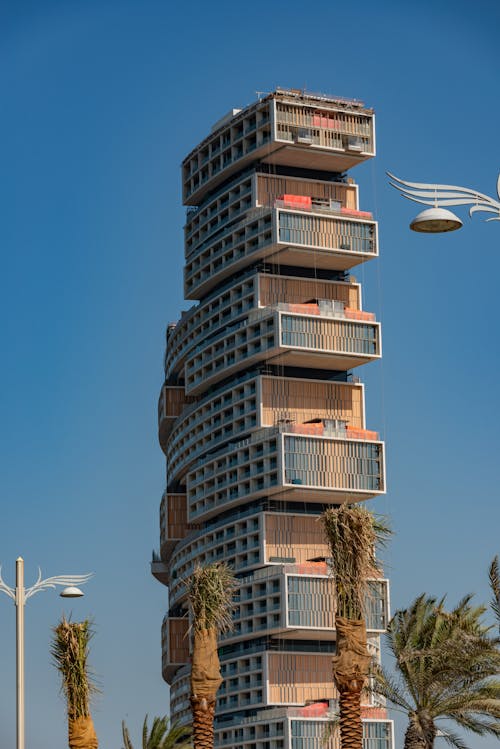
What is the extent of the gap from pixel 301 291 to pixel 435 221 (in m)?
112

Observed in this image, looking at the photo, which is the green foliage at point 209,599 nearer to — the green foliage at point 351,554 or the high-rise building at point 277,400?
the green foliage at point 351,554

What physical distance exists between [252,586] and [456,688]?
251 feet

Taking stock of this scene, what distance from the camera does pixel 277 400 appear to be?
5984 inches

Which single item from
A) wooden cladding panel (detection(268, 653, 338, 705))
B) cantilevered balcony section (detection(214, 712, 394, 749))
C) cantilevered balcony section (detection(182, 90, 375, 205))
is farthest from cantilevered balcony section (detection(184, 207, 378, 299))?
cantilevered balcony section (detection(214, 712, 394, 749))

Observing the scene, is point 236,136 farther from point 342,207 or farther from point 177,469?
point 177,469

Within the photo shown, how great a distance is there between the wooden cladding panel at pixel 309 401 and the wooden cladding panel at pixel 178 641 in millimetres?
25063

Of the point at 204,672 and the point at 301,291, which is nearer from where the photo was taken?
the point at 204,672

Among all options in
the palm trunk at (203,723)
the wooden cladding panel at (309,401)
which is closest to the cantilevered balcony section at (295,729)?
the wooden cladding panel at (309,401)

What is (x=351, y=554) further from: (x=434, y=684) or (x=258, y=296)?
(x=258, y=296)

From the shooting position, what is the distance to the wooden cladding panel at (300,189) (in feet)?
514

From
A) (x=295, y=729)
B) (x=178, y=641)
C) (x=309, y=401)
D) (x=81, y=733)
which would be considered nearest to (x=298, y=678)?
(x=295, y=729)

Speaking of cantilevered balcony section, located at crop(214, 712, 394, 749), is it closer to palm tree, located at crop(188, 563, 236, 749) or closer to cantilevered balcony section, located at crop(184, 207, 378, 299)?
cantilevered balcony section, located at crop(184, 207, 378, 299)

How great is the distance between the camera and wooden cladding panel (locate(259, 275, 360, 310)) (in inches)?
6093

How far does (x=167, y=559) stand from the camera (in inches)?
7018
